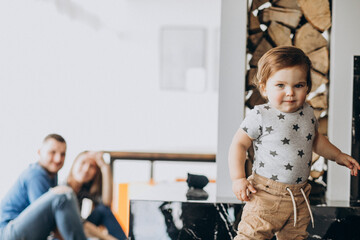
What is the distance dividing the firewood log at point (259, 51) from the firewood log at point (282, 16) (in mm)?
83

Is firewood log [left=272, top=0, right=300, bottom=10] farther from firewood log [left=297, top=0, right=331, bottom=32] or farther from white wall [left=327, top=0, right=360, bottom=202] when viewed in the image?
white wall [left=327, top=0, right=360, bottom=202]

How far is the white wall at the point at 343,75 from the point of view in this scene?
4.88 ft

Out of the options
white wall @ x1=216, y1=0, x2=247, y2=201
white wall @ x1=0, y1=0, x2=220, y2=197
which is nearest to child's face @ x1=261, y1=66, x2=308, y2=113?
white wall @ x1=216, y1=0, x2=247, y2=201

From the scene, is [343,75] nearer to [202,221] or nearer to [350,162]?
[350,162]

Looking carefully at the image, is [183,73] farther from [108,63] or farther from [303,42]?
[303,42]

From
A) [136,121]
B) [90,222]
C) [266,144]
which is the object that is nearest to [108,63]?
[136,121]

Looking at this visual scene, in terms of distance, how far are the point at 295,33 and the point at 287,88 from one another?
538 millimetres

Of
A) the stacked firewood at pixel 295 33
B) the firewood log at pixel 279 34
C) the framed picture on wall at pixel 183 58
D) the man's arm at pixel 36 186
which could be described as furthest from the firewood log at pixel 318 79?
the framed picture on wall at pixel 183 58

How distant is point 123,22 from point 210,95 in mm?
937

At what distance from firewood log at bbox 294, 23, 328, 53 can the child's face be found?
1.60ft

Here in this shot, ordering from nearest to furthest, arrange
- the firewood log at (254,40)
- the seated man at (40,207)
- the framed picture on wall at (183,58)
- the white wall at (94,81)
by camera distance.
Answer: the seated man at (40,207)
the white wall at (94,81)
the firewood log at (254,40)
the framed picture on wall at (183,58)

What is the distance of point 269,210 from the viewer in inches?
43.4

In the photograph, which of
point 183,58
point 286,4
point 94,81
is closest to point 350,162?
point 286,4

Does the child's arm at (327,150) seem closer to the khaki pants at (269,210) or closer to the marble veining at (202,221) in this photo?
the khaki pants at (269,210)
